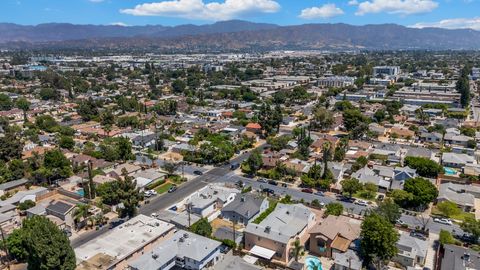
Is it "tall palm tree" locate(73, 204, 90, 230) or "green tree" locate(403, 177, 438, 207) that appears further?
"green tree" locate(403, 177, 438, 207)

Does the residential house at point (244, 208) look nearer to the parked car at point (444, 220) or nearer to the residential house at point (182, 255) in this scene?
the residential house at point (182, 255)

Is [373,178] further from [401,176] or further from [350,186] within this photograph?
[350,186]

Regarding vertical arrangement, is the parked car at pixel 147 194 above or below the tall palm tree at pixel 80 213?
below

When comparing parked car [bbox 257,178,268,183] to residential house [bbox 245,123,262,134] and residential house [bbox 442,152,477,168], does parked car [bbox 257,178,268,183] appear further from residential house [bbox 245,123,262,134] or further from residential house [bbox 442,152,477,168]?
residential house [bbox 442,152,477,168]

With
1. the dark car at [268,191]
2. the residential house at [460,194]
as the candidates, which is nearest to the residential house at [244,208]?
the dark car at [268,191]

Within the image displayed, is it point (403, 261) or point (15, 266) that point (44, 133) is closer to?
point (15, 266)

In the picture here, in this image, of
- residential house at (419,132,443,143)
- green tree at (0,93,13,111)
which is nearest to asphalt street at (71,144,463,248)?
residential house at (419,132,443,143)

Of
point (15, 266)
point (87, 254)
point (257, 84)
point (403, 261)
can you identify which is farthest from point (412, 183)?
point (257, 84)
